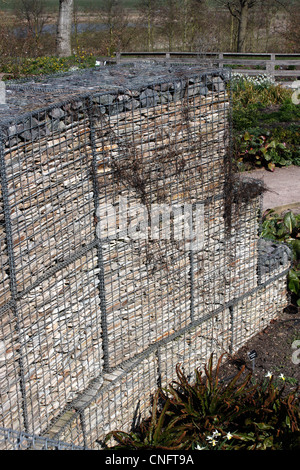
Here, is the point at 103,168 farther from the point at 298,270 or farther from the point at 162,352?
the point at 298,270

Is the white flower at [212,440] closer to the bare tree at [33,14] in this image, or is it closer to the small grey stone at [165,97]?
the small grey stone at [165,97]

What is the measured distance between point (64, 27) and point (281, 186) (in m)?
12.0

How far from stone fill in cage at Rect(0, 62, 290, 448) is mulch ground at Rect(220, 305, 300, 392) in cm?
28

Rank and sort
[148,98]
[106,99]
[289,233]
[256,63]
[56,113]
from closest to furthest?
[56,113] → [106,99] → [148,98] → [289,233] → [256,63]

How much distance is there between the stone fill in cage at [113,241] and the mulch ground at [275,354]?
10.8 inches

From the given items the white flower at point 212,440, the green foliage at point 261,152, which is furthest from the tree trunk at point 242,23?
the white flower at point 212,440

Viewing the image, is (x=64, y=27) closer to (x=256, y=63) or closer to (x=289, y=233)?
(x=256, y=63)

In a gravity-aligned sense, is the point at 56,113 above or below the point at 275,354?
above

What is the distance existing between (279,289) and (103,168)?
3420mm

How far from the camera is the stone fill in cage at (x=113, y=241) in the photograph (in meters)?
3.69

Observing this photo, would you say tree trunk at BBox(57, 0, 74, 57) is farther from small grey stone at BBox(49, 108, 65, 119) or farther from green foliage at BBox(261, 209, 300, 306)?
small grey stone at BBox(49, 108, 65, 119)

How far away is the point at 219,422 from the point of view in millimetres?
4828

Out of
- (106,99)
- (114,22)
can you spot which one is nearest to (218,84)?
(106,99)

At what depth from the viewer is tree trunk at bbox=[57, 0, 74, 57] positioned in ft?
60.3
